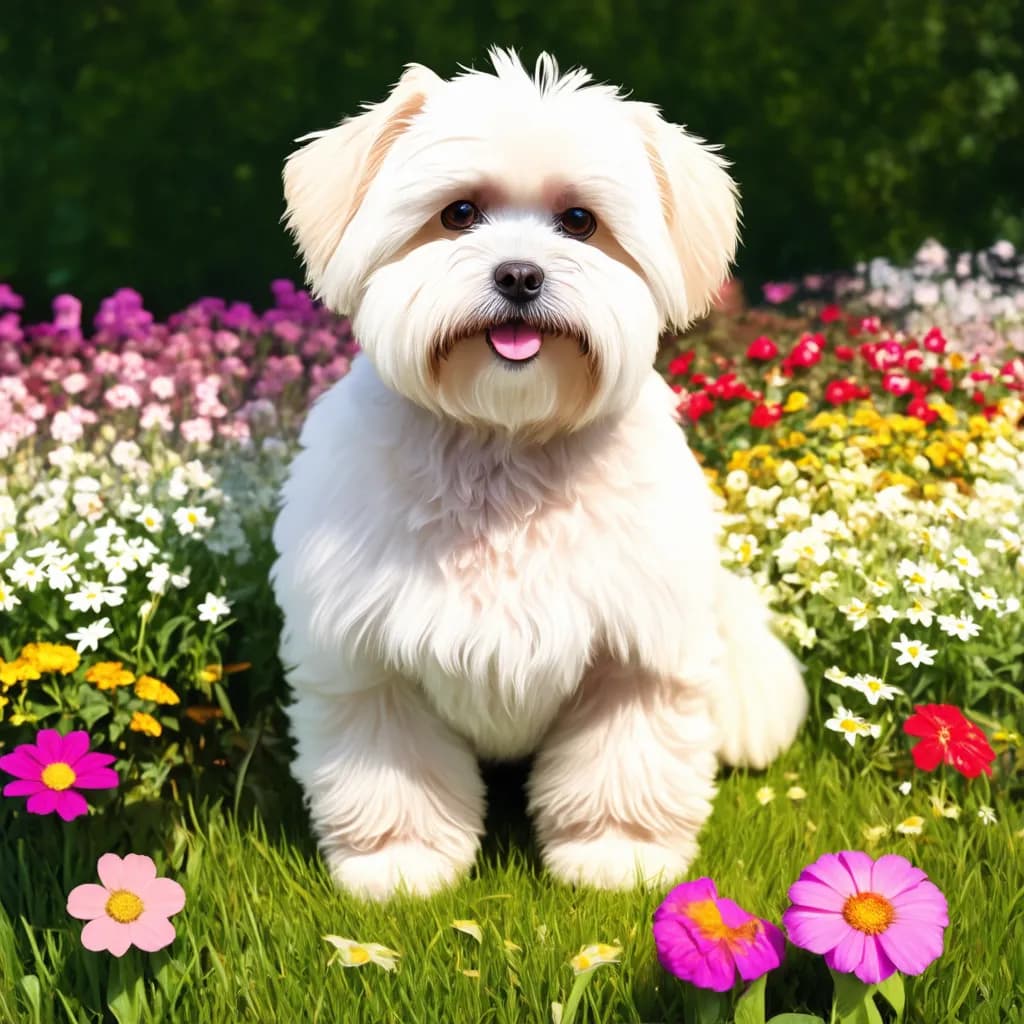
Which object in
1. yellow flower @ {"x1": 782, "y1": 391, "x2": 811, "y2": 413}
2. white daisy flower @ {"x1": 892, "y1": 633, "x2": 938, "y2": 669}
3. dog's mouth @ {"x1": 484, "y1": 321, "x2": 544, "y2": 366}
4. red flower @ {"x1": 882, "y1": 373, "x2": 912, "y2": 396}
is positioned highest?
dog's mouth @ {"x1": 484, "y1": 321, "x2": 544, "y2": 366}

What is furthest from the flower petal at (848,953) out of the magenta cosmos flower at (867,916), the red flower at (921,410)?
the red flower at (921,410)

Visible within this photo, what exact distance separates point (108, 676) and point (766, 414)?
2.30 meters

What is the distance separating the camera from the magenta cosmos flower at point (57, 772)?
107 inches

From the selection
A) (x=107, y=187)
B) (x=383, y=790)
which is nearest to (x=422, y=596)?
(x=383, y=790)

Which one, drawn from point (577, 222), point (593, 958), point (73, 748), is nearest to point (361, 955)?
point (593, 958)

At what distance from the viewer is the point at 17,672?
315cm

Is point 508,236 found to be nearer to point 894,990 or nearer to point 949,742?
point 894,990

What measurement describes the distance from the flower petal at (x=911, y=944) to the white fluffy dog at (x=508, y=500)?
2.62 feet

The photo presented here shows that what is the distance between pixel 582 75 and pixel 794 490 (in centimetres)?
197

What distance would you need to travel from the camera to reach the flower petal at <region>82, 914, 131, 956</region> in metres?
2.38

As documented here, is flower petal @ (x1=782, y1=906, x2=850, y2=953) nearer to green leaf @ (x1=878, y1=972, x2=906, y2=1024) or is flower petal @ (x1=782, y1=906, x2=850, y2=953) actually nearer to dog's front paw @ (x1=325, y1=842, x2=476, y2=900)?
green leaf @ (x1=878, y1=972, x2=906, y2=1024)

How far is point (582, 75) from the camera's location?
107 inches

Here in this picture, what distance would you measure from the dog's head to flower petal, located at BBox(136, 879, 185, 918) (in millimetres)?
978

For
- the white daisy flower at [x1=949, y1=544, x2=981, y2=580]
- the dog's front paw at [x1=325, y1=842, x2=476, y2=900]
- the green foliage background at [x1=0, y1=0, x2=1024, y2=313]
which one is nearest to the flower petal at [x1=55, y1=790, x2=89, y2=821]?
the dog's front paw at [x1=325, y1=842, x2=476, y2=900]
